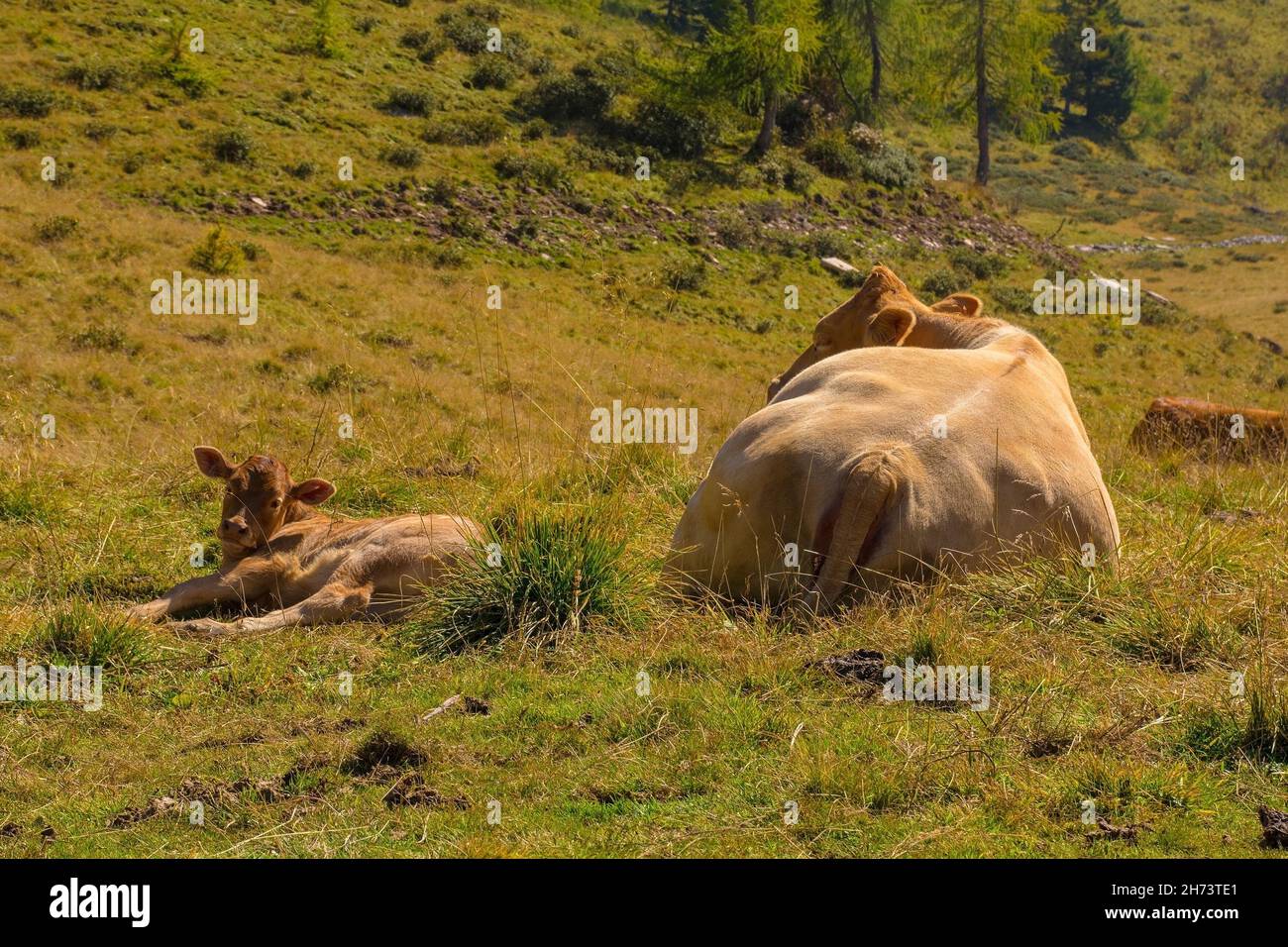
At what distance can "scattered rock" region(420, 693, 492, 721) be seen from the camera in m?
5.97

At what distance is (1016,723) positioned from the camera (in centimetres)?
541

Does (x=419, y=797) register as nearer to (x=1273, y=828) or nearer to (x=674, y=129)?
(x=1273, y=828)

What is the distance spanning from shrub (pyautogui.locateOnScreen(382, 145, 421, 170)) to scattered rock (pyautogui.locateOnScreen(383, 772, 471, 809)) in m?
37.2

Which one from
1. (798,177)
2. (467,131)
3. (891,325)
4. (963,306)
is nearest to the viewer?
(891,325)

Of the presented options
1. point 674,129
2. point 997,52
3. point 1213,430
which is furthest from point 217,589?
point 997,52

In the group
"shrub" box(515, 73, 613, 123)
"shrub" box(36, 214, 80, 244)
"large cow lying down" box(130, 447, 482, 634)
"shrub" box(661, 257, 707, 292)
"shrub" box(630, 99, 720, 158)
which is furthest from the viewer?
"shrub" box(630, 99, 720, 158)

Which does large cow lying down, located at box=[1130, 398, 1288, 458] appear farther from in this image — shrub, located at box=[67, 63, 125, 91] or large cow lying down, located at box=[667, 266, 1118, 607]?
shrub, located at box=[67, 63, 125, 91]

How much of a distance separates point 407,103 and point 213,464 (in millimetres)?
39184

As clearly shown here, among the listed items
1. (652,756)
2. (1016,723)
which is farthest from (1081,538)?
(652,756)

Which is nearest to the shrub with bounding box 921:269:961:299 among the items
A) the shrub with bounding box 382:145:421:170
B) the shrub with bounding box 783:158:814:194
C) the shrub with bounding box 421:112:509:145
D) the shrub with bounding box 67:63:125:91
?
the shrub with bounding box 783:158:814:194

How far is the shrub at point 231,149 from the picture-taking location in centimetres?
3703

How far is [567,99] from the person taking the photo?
49188 mm

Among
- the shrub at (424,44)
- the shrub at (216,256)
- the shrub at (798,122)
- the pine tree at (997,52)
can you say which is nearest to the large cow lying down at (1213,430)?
the shrub at (216,256)
